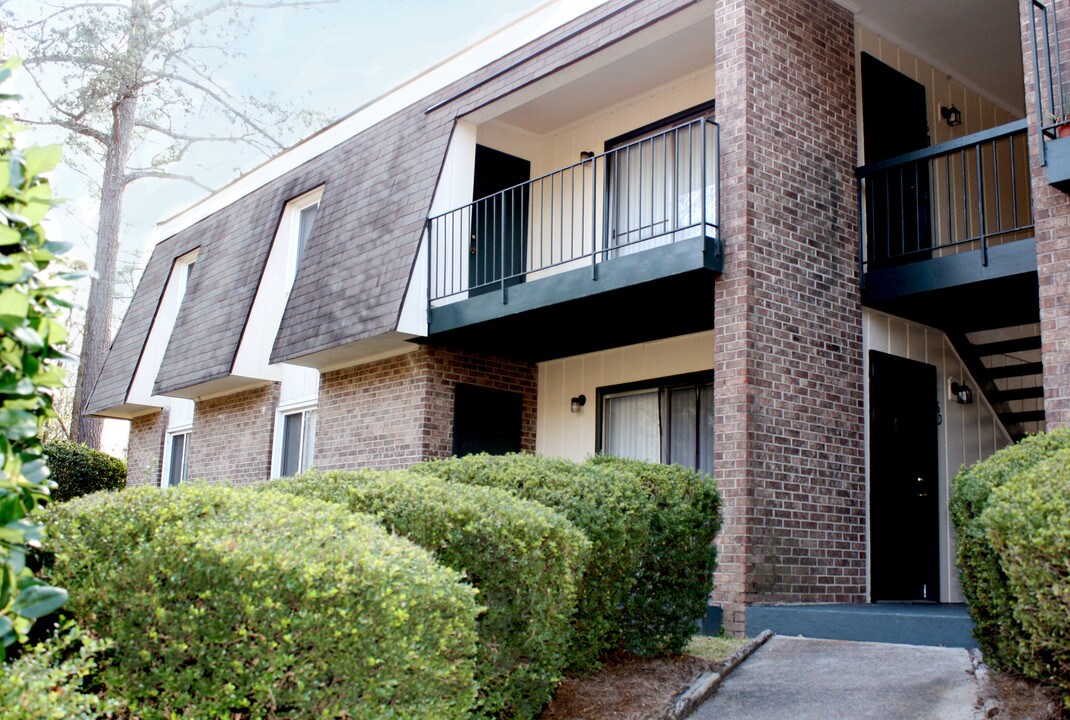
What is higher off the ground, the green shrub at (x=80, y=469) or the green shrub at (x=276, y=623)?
the green shrub at (x=80, y=469)

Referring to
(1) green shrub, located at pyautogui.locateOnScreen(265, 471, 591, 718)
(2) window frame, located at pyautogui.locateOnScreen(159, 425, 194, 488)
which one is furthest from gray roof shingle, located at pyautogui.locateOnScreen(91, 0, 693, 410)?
(1) green shrub, located at pyautogui.locateOnScreen(265, 471, 591, 718)

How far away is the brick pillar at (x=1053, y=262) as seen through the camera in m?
6.79

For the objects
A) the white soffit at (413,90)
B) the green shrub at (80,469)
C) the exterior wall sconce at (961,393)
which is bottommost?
the green shrub at (80,469)

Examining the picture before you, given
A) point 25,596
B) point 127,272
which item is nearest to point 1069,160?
point 25,596

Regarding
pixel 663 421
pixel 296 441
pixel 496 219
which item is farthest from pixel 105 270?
pixel 663 421

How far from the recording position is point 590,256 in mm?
10234

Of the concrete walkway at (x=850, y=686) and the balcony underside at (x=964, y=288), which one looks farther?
the balcony underside at (x=964, y=288)

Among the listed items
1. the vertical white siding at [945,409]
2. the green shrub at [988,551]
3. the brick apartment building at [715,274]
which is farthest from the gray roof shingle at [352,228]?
the green shrub at [988,551]

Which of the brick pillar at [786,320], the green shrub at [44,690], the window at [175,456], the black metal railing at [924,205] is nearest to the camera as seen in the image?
the green shrub at [44,690]

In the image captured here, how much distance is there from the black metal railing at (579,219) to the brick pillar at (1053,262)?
3.21m

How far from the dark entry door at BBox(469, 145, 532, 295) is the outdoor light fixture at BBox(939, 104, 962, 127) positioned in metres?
4.49

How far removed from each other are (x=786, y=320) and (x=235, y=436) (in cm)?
850

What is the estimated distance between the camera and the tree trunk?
20.6m

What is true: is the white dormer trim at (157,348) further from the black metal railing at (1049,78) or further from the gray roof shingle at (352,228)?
the black metal railing at (1049,78)
